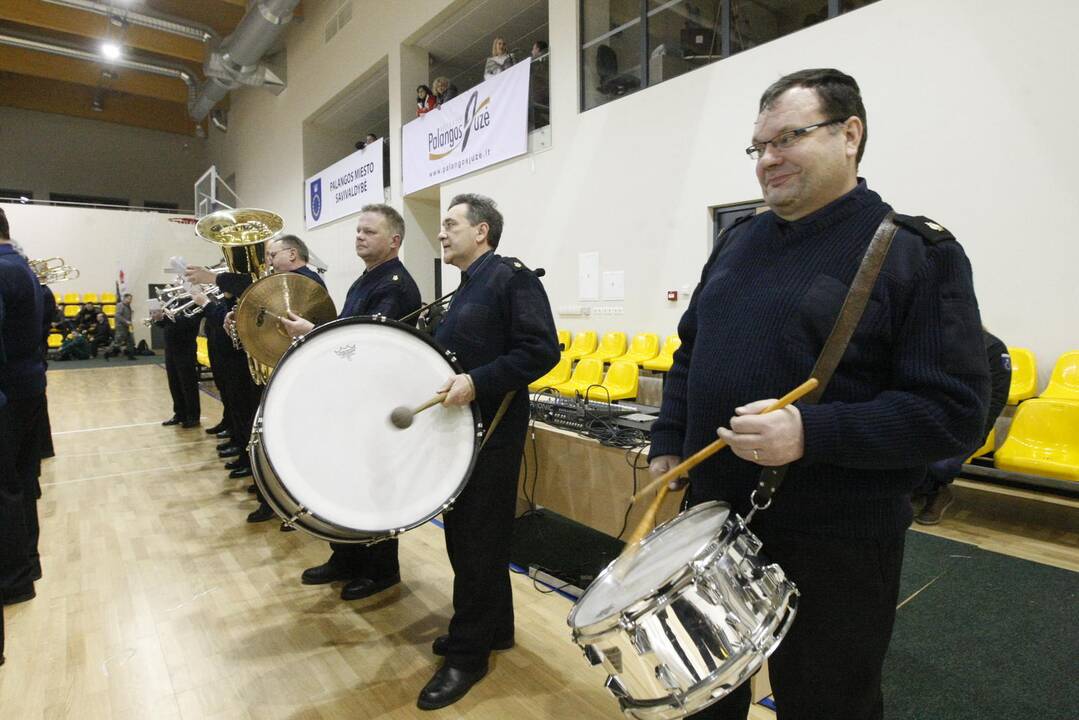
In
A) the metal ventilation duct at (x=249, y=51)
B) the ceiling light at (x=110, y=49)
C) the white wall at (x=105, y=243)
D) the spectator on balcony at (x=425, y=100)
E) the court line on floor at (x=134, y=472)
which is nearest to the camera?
the court line on floor at (x=134, y=472)

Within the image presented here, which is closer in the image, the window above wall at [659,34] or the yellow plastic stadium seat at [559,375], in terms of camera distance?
the yellow plastic stadium seat at [559,375]

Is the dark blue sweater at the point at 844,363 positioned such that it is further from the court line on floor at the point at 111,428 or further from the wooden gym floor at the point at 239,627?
the court line on floor at the point at 111,428

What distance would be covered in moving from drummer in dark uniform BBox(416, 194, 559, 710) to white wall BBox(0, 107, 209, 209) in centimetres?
2079

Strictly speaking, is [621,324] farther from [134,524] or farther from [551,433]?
[134,524]

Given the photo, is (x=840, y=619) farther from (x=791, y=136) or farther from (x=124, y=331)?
(x=124, y=331)

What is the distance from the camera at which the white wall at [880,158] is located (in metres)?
3.57

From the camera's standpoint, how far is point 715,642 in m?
0.94

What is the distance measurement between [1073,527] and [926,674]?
79.1 inches

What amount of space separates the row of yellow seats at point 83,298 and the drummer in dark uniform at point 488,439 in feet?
54.5

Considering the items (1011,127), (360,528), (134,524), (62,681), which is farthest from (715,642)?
(1011,127)

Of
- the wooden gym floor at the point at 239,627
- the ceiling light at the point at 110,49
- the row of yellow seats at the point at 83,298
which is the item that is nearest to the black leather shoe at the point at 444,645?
the wooden gym floor at the point at 239,627

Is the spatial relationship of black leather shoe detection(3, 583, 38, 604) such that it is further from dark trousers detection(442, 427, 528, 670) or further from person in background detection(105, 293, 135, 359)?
person in background detection(105, 293, 135, 359)

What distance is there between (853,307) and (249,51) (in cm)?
1347

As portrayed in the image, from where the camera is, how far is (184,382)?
20.2ft
